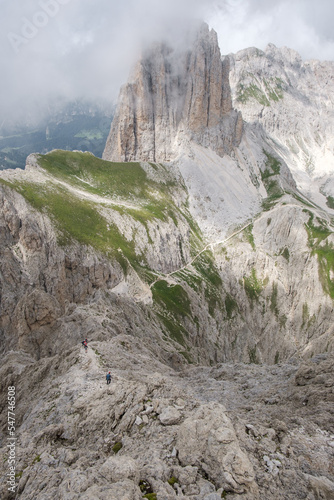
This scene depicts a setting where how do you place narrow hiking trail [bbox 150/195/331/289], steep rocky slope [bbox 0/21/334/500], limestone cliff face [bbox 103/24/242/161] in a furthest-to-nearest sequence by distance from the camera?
limestone cliff face [bbox 103/24/242/161], narrow hiking trail [bbox 150/195/331/289], steep rocky slope [bbox 0/21/334/500]

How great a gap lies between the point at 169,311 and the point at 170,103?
5186 inches

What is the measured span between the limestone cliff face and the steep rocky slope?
752 mm

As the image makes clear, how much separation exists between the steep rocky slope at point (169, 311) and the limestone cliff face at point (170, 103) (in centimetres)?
75

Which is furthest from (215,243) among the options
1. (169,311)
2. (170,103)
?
(170,103)

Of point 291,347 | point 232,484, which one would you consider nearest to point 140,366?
point 232,484

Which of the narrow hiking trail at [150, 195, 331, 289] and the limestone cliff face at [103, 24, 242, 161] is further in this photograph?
the limestone cliff face at [103, 24, 242, 161]

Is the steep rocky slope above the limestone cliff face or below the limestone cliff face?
below

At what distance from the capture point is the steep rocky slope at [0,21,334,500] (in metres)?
14.9

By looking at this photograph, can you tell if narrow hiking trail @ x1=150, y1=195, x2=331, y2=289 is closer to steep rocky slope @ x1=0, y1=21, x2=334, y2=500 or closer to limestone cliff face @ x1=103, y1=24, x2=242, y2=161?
steep rocky slope @ x1=0, y1=21, x2=334, y2=500

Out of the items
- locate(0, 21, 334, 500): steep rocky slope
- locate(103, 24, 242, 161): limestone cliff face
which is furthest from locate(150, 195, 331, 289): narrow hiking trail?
locate(103, 24, 242, 161): limestone cliff face

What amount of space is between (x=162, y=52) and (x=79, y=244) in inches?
5629

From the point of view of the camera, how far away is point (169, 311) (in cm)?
8194

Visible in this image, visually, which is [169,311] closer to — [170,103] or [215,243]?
[215,243]

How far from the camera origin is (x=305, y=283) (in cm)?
12212
